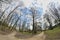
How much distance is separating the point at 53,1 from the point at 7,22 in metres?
0.63

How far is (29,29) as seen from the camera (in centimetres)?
198

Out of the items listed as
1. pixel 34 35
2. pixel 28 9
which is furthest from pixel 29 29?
pixel 28 9

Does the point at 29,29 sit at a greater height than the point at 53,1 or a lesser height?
lesser

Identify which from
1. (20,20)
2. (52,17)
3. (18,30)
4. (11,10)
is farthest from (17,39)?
(52,17)

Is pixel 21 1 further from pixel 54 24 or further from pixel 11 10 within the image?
pixel 54 24

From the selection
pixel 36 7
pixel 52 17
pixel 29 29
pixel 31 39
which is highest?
pixel 36 7

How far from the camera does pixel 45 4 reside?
6.64 ft

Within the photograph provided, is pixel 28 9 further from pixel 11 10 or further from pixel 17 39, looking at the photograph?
pixel 17 39

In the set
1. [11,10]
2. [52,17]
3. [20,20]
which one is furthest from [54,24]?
[11,10]

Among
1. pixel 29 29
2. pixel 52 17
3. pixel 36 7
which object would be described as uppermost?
pixel 36 7

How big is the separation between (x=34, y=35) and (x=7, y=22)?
1.22 feet

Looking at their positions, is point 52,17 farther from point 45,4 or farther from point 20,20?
point 20,20

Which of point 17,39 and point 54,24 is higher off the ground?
point 54,24

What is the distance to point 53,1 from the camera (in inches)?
80.1
